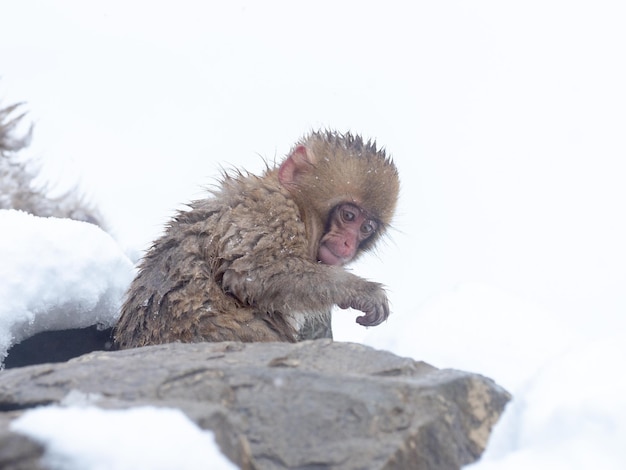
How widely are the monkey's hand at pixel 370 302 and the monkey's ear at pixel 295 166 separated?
61 centimetres

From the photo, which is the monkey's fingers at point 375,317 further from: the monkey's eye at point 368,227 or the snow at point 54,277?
the snow at point 54,277

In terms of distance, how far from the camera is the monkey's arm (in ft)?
10.2

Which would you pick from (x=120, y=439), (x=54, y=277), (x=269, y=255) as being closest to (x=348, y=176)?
(x=269, y=255)

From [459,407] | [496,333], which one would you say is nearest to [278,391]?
[459,407]

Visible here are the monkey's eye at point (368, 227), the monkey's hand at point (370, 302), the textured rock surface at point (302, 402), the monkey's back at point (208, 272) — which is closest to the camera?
the textured rock surface at point (302, 402)

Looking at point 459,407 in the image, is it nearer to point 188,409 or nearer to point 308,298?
point 188,409

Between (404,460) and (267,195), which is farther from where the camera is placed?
(267,195)

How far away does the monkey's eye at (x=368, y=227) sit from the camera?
3634mm

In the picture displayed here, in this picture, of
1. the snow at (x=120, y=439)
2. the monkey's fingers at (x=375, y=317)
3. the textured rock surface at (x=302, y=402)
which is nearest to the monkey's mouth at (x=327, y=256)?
the monkey's fingers at (x=375, y=317)

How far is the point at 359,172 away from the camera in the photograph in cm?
353

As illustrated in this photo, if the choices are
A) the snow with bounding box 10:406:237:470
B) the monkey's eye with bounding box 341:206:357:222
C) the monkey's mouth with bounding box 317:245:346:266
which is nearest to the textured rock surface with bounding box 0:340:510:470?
the snow with bounding box 10:406:237:470

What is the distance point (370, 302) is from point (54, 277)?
4.41ft

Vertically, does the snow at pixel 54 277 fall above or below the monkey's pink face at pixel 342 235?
below

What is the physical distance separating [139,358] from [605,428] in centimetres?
113
